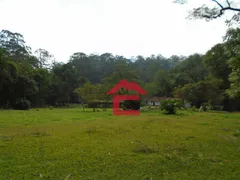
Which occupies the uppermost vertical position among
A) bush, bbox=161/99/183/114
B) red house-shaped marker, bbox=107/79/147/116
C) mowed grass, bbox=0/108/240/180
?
red house-shaped marker, bbox=107/79/147/116

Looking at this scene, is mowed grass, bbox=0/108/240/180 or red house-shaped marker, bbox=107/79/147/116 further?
red house-shaped marker, bbox=107/79/147/116

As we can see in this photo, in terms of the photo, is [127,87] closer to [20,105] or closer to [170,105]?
[170,105]

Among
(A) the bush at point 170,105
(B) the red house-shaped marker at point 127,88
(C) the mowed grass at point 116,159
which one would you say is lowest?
(C) the mowed grass at point 116,159

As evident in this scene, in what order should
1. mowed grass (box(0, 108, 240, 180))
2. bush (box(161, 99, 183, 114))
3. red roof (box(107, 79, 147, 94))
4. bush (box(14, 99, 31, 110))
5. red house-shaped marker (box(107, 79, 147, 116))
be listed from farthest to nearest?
bush (box(14, 99, 31, 110))
red roof (box(107, 79, 147, 94))
red house-shaped marker (box(107, 79, 147, 116))
bush (box(161, 99, 183, 114))
mowed grass (box(0, 108, 240, 180))

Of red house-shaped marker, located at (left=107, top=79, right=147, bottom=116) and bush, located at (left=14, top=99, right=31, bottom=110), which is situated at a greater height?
red house-shaped marker, located at (left=107, top=79, right=147, bottom=116)

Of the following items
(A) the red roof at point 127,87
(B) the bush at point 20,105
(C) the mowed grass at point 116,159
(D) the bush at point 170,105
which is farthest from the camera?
(B) the bush at point 20,105

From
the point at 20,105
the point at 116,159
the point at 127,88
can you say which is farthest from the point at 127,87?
the point at 116,159

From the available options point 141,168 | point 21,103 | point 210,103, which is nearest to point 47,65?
point 21,103

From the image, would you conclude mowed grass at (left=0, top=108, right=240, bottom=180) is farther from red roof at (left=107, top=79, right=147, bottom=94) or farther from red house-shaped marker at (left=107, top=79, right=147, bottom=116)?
red roof at (left=107, top=79, right=147, bottom=94)

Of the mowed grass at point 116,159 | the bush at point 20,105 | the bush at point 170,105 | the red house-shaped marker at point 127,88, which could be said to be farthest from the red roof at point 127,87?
the mowed grass at point 116,159

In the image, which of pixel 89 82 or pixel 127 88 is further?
pixel 89 82

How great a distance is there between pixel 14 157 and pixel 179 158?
330cm

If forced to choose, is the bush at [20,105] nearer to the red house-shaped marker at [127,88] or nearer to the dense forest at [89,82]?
the dense forest at [89,82]

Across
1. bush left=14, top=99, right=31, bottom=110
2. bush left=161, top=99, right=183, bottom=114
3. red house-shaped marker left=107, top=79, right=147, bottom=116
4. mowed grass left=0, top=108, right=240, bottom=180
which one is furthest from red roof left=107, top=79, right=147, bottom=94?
mowed grass left=0, top=108, right=240, bottom=180
